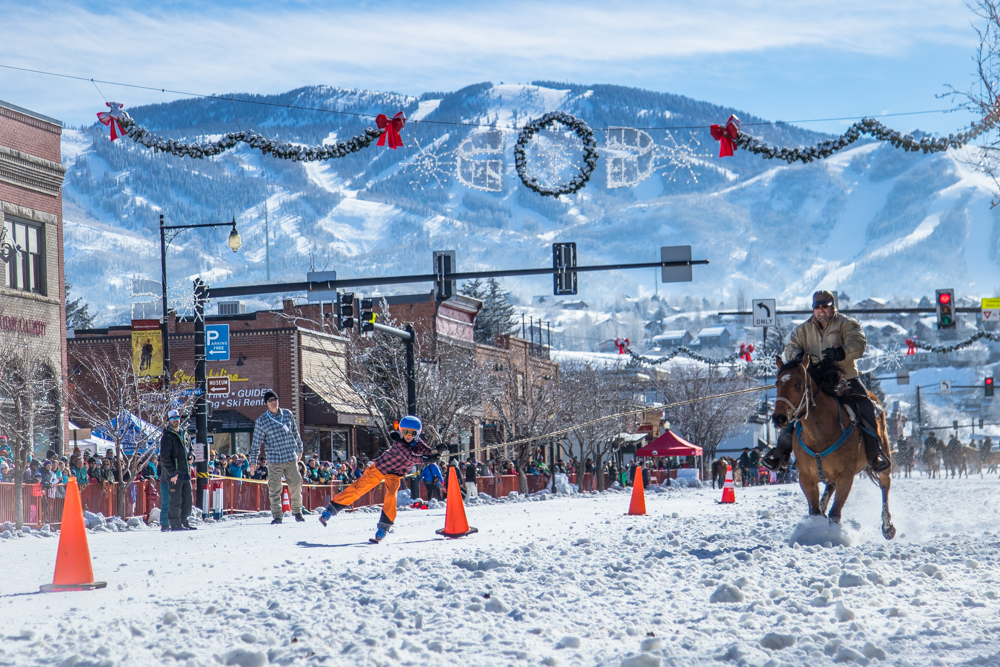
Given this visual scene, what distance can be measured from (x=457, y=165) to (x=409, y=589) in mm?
15629

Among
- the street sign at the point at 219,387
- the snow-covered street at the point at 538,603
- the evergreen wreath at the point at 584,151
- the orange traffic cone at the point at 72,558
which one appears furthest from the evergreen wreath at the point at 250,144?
the orange traffic cone at the point at 72,558

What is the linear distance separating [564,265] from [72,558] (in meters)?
16.6

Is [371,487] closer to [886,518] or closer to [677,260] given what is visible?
[886,518]

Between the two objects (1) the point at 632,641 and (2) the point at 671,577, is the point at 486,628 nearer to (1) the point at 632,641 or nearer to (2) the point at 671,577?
(1) the point at 632,641

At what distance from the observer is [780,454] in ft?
39.2

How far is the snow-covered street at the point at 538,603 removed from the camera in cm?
668

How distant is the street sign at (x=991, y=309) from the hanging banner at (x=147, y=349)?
2185 centimetres

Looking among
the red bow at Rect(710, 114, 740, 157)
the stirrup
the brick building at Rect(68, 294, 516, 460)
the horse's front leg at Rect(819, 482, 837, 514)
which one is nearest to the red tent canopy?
the brick building at Rect(68, 294, 516, 460)

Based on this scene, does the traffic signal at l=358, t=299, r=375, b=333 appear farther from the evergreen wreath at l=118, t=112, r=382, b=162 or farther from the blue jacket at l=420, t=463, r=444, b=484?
the blue jacket at l=420, t=463, r=444, b=484

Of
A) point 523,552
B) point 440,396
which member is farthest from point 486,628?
point 440,396

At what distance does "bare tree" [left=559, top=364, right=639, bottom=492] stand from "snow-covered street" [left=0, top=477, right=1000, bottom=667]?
34961 mm

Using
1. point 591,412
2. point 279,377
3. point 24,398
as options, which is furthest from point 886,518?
point 591,412

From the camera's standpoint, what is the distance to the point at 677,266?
82.9 feet

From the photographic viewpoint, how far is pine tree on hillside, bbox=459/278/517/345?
277 ft
